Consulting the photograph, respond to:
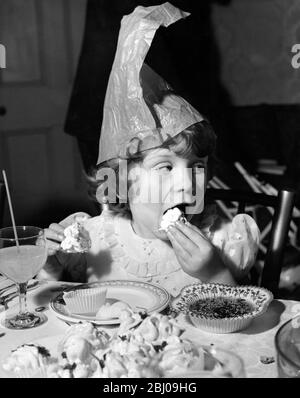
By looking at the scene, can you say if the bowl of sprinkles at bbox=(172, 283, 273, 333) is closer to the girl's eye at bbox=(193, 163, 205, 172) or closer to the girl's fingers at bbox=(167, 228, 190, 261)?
the girl's fingers at bbox=(167, 228, 190, 261)

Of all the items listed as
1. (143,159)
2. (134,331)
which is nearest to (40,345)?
(134,331)

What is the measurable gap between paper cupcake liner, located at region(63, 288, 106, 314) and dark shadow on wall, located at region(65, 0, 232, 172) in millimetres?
1975

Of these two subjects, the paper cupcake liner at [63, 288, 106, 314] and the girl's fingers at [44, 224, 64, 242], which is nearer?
the paper cupcake liner at [63, 288, 106, 314]

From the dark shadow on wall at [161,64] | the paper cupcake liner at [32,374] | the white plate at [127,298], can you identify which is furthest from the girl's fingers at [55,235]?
the dark shadow on wall at [161,64]

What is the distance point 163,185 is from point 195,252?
0.19 m

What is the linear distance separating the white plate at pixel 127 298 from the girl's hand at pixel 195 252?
0.10 meters

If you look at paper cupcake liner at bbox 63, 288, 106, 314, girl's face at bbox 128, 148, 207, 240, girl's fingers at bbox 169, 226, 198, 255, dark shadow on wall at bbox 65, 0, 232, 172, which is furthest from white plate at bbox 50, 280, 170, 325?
dark shadow on wall at bbox 65, 0, 232, 172

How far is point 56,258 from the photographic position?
4.33 ft

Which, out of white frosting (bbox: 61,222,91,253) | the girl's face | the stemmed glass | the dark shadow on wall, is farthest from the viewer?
the dark shadow on wall

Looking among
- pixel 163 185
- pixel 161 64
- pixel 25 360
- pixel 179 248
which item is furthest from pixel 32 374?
pixel 161 64

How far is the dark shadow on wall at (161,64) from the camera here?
9.68 ft

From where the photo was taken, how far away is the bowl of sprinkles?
36.2 inches

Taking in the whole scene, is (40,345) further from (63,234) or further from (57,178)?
(57,178)

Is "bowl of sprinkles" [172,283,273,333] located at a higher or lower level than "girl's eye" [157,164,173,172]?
lower
